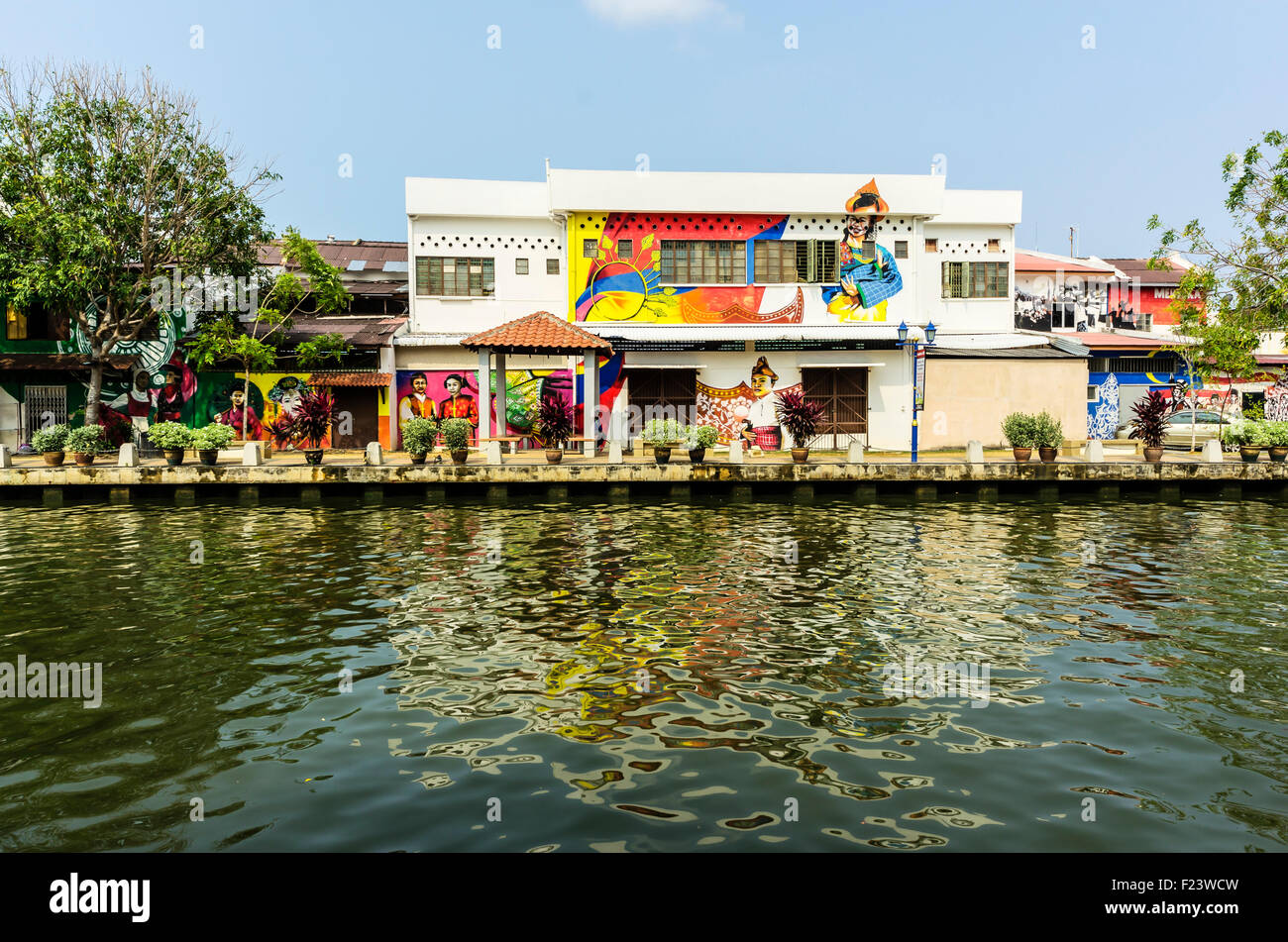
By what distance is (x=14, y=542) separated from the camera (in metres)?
15.3

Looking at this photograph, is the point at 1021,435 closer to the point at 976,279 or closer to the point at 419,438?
the point at 976,279

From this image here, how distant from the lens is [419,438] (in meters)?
21.6

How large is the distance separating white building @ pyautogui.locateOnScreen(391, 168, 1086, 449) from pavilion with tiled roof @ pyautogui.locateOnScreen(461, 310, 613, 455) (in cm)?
353

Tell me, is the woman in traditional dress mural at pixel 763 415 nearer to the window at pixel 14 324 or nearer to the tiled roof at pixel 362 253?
the tiled roof at pixel 362 253

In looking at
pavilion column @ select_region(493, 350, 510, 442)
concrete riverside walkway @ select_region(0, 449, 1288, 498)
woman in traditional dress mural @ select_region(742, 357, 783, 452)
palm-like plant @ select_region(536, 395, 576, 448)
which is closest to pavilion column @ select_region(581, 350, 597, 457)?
palm-like plant @ select_region(536, 395, 576, 448)

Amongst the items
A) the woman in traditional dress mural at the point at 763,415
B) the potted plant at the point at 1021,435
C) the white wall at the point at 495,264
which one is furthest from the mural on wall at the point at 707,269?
the potted plant at the point at 1021,435

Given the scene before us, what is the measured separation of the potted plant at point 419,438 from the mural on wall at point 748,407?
9.44 metres

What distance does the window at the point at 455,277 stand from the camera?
27844 mm

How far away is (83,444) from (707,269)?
59.8ft

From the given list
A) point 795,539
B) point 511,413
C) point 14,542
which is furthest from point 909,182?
point 14,542

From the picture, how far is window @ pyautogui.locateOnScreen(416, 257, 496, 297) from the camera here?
27.8 metres

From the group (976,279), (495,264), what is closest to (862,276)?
(976,279)

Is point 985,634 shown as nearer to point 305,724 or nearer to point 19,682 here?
point 305,724

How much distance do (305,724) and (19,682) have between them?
310 cm
